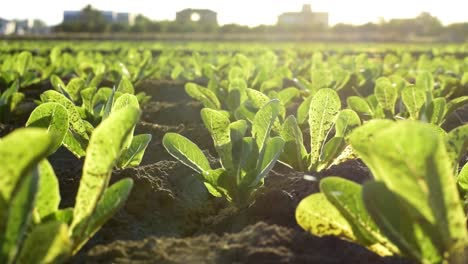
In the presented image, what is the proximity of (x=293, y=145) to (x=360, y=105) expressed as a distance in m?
0.75

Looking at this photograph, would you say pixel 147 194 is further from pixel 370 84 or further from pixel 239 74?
pixel 370 84

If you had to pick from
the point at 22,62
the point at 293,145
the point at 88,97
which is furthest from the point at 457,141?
the point at 22,62

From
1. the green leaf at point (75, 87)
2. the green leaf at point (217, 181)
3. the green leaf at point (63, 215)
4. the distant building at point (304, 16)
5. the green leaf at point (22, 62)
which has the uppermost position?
the distant building at point (304, 16)

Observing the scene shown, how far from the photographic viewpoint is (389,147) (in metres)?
0.89

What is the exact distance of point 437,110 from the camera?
7.12 ft

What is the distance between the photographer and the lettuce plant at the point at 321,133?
172 centimetres

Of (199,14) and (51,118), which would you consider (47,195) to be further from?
(199,14)

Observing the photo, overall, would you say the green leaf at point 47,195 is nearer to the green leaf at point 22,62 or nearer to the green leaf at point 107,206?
the green leaf at point 107,206

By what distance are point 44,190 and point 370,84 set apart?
398 cm

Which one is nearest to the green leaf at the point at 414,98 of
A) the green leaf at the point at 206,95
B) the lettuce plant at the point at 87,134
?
the green leaf at the point at 206,95

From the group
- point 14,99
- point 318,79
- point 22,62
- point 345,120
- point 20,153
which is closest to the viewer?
point 20,153

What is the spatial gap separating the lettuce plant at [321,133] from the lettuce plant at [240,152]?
0.15 meters

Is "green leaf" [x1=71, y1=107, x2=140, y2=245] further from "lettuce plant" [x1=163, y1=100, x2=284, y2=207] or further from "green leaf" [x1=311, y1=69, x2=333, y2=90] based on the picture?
"green leaf" [x1=311, y1=69, x2=333, y2=90]

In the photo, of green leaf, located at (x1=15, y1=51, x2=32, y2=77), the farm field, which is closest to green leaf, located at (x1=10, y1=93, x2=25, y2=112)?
the farm field
